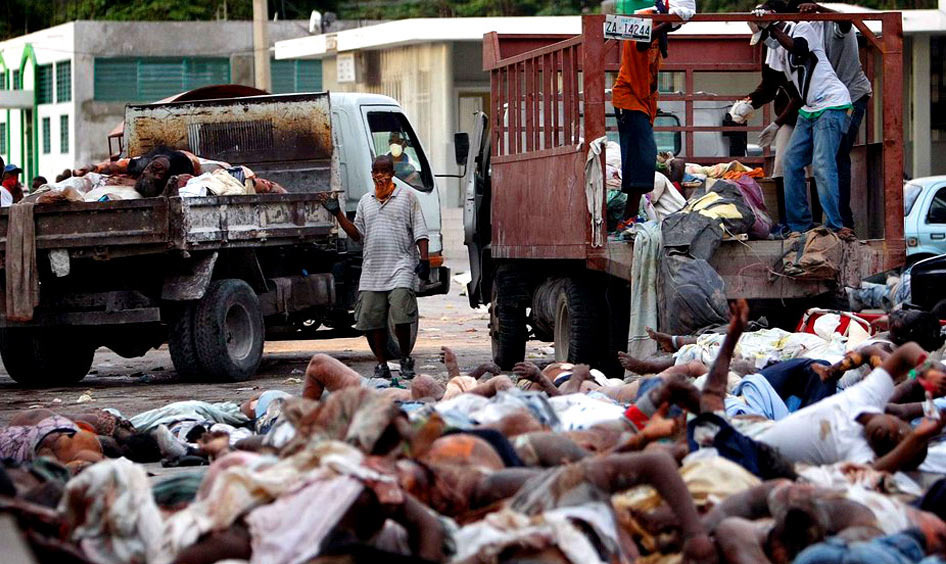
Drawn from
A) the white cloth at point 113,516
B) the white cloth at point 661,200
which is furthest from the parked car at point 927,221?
the white cloth at point 113,516

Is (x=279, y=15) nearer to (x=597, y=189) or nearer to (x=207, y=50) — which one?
(x=207, y=50)

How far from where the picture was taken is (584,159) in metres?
10.3

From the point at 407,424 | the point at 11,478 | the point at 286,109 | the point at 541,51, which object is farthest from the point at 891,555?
the point at 286,109

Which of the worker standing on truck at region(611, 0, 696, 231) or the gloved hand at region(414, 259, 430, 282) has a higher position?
the worker standing on truck at region(611, 0, 696, 231)

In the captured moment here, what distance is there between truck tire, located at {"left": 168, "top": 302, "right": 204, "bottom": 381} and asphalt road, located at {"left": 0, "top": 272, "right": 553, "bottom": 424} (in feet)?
0.56

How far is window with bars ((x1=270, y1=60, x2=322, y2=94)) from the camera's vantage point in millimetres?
35031

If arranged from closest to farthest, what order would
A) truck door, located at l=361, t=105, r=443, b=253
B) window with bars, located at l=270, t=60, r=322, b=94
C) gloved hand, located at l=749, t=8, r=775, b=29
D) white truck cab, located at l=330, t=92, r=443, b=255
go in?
gloved hand, located at l=749, t=8, r=775, b=29 → white truck cab, located at l=330, t=92, r=443, b=255 → truck door, located at l=361, t=105, r=443, b=253 → window with bars, located at l=270, t=60, r=322, b=94

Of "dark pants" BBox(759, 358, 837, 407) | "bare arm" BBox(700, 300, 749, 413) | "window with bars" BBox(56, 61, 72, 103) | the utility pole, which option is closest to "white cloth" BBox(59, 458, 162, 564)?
"bare arm" BBox(700, 300, 749, 413)

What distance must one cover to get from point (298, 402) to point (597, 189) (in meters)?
5.32

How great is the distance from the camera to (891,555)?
13.6 feet

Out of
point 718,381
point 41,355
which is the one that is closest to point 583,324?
point 41,355

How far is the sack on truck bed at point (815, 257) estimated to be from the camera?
33.0ft

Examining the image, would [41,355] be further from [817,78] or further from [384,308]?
[817,78]

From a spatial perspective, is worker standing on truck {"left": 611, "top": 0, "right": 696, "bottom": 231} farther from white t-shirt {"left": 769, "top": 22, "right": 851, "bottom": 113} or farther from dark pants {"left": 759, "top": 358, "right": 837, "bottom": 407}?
dark pants {"left": 759, "top": 358, "right": 837, "bottom": 407}
